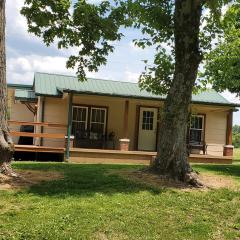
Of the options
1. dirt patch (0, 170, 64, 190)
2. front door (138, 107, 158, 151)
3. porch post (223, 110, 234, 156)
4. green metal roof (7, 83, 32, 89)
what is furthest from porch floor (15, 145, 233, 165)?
green metal roof (7, 83, 32, 89)

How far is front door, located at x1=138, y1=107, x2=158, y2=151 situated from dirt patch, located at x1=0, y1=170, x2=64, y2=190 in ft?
37.8

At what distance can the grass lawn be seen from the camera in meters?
7.02

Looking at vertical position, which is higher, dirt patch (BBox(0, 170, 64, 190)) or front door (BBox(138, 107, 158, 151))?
front door (BBox(138, 107, 158, 151))

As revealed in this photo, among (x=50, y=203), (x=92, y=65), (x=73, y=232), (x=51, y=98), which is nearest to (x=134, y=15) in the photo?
(x=92, y=65)

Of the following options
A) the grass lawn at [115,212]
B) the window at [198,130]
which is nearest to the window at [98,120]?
the window at [198,130]

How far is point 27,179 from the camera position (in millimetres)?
10117

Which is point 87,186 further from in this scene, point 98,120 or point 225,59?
point 98,120

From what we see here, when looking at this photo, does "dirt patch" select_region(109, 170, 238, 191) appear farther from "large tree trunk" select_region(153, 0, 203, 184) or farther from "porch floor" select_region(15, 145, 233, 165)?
"porch floor" select_region(15, 145, 233, 165)

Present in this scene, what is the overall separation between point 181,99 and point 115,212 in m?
3.99

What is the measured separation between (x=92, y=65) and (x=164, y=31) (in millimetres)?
2269

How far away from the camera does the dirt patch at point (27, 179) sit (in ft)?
30.1

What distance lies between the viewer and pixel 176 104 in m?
10.9

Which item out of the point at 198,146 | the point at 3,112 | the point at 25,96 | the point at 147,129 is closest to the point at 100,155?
the point at 147,129

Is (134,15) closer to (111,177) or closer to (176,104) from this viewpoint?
(176,104)
